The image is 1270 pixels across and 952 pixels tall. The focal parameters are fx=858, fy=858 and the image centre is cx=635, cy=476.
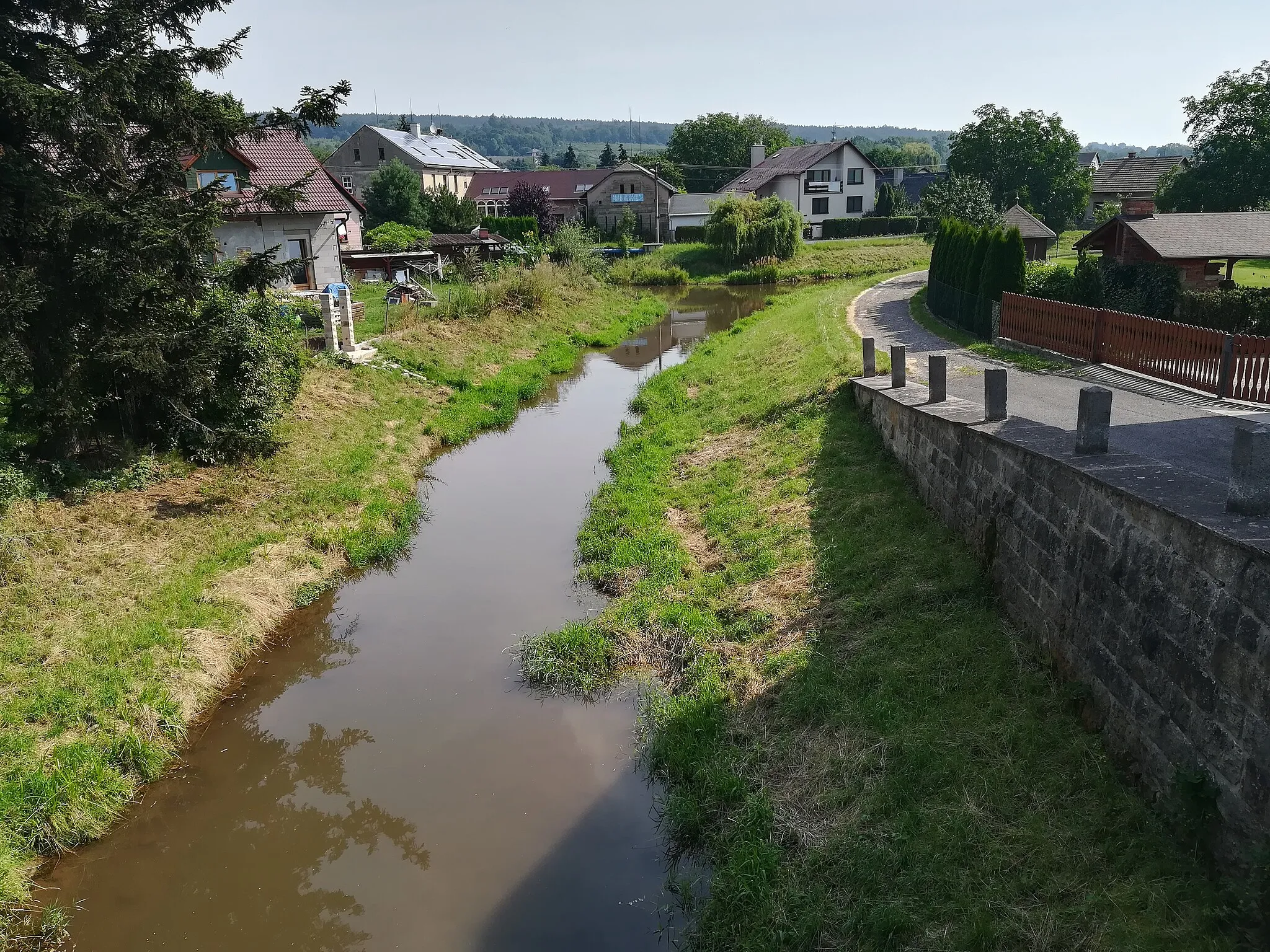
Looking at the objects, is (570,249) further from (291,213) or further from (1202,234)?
(1202,234)

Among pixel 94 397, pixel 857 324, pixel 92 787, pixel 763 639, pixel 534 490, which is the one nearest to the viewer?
pixel 92 787

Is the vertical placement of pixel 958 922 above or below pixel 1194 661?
below

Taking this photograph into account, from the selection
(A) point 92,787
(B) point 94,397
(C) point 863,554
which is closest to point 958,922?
(C) point 863,554

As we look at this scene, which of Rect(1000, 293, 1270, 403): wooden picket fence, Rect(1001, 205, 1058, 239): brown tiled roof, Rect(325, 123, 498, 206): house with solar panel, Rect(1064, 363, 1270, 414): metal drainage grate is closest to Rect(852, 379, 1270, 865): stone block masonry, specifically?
Rect(1064, 363, 1270, 414): metal drainage grate

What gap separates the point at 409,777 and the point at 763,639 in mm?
3853

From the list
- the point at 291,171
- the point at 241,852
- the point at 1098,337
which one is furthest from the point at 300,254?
the point at 241,852

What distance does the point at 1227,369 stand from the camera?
13.6 meters

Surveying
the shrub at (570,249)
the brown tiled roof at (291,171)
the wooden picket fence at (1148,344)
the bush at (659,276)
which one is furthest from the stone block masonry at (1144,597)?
the bush at (659,276)

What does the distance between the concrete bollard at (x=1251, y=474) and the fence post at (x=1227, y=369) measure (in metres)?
10.2

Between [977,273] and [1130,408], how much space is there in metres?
10.2

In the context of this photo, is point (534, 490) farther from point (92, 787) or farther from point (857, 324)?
point (857, 324)

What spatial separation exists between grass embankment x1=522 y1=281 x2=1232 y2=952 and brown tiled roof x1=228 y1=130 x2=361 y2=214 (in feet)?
76.4

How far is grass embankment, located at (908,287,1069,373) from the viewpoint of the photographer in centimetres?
1761

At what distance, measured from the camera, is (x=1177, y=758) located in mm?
5301
